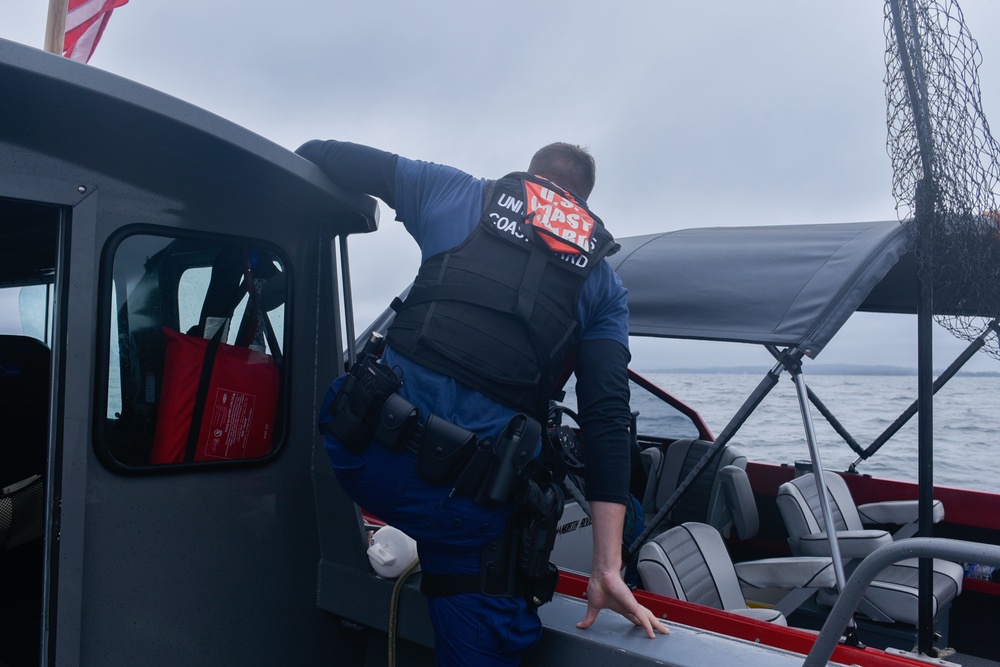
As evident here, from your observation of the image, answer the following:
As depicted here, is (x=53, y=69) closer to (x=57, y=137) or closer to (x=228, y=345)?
(x=57, y=137)

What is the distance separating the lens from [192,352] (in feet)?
7.29

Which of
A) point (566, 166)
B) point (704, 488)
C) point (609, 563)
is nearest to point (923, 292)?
point (566, 166)

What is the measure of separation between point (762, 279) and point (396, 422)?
1836 millimetres

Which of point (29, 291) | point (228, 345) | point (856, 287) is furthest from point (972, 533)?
point (29, 291)

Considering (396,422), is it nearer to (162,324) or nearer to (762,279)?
(162,324)

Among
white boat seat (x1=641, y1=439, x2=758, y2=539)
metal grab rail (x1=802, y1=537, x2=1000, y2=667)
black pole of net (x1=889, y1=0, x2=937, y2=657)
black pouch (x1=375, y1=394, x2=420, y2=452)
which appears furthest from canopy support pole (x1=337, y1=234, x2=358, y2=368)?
white boat seat (x1=641, y1=439, x2=758, y2=539)

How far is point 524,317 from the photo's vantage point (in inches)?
71.5

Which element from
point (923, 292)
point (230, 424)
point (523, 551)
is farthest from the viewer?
point (923, 292)

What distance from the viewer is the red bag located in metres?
2.20

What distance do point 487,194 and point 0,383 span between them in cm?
262

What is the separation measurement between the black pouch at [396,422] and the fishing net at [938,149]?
1805 mm

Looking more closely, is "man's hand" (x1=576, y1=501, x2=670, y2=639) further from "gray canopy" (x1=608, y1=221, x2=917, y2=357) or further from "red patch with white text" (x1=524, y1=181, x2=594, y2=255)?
"gray canopy" (x1=608, y1=221, x2=917, y2=357)

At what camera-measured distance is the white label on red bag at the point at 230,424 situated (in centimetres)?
232

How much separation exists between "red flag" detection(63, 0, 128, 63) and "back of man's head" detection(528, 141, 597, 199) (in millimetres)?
4216
